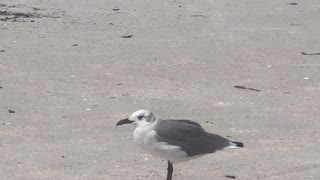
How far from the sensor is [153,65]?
10164mm

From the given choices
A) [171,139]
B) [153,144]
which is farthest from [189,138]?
[153,144]

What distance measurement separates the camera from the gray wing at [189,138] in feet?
17.5

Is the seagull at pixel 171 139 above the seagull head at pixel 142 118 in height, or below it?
below

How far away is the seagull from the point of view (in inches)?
208

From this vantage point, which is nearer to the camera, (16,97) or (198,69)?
(16,97)

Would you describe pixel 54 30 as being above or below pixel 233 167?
below

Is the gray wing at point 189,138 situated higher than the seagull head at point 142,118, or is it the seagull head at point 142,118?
the seagull head at point 142,118

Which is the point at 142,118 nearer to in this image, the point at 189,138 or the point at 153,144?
the point at 153,144

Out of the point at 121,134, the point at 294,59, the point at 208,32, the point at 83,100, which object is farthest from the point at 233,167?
the point at 208,32

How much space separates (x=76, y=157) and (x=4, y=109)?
1.72 meters

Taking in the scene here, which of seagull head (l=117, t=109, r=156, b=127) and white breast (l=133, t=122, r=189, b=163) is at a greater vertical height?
seagull head (l=117, t=109, r=156, b=127)

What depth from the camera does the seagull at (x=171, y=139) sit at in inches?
208

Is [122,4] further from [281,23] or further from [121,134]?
[121,134]

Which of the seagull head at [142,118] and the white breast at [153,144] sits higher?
the seagull head at [142,118]
